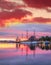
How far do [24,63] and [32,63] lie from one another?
0.13 meters

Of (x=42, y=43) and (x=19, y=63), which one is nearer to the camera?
(x=19, y=63)

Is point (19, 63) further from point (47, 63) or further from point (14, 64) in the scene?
point (47, 63)

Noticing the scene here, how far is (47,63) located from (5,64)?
2.36ft

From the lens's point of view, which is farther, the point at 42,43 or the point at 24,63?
the point at 42,43

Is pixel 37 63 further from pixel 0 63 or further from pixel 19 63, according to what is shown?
pixel 0 63

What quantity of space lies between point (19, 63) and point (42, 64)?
38cm

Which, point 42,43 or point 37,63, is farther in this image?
point 42,43

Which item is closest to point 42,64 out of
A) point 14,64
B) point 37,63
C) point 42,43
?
point 37,63

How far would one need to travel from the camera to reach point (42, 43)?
10164 millimetres

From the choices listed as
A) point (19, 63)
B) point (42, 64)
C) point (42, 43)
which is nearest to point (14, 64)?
point (19, 63)

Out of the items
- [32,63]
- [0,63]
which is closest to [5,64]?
[0,63]

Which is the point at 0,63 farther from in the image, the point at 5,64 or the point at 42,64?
the point at 42,64

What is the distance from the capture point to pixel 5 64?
4.39m

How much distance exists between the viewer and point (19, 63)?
445 centimetres
